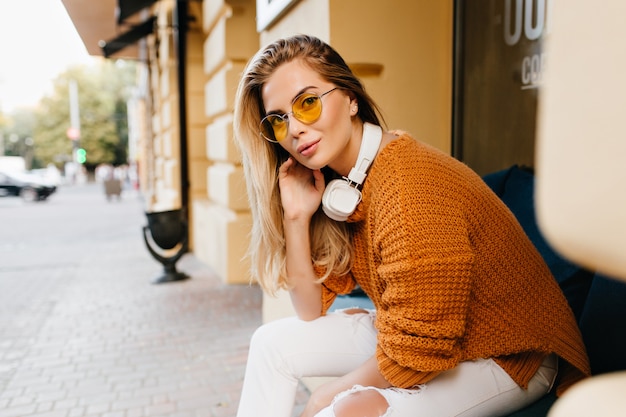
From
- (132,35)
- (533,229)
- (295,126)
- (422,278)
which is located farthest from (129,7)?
(422,278)

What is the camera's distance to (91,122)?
162 ft

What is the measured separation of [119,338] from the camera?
4332mm

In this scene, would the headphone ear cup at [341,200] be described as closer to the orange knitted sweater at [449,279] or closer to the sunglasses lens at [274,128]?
the orange knitted sweater at [449,279]

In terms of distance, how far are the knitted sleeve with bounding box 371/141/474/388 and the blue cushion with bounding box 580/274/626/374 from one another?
2.23ft

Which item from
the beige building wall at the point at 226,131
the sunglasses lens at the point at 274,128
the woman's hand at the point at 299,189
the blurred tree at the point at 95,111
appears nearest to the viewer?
the sunglasses lens at the point at 274,128

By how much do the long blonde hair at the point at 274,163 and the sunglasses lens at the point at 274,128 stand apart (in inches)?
2.3

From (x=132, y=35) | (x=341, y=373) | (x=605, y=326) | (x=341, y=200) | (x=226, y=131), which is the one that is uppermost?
(x=132, y=35)

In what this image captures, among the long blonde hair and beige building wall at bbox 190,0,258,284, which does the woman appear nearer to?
the long blonde hair

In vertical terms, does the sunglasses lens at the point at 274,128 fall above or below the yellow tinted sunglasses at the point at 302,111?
below

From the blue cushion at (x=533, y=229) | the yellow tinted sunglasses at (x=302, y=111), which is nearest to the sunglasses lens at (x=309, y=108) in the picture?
the yellow tinted sunglasses at (x=302, y=111)

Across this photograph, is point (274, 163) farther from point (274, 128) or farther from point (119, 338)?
point (119, 338)

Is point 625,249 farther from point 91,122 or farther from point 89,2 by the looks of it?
point 91,122

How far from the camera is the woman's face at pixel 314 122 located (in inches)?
66.2

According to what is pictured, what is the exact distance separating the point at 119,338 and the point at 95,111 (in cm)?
5015
